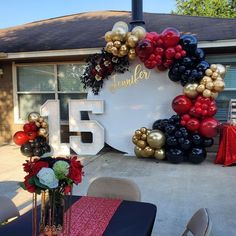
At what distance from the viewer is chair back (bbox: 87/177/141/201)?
2631 mm

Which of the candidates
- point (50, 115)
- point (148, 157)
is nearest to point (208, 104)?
point (148, 157)

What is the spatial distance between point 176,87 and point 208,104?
94 centimetres

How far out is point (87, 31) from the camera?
909 centimetres

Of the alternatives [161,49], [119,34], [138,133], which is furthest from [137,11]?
[138,133]

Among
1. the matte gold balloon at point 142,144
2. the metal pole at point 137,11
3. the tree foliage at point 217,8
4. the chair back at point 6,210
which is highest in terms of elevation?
the tree foliage at point 217,8

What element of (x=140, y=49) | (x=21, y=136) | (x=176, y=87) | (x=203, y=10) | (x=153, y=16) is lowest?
(x=21, y=136)

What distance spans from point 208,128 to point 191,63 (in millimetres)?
1332

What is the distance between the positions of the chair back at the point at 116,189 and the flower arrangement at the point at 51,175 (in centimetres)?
101

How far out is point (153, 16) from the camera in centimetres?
1034

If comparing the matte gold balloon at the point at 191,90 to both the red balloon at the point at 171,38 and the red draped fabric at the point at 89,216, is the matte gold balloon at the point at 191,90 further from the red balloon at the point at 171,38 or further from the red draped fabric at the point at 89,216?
the red draped fabric at the point at 89,216

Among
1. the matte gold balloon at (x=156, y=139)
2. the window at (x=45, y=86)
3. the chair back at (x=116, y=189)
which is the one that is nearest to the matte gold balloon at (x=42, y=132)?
the window at (x=45, y=86)

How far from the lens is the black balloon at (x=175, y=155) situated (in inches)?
246

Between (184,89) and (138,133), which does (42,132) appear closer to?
(138,133)

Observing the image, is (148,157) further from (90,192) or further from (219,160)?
(90,192)
